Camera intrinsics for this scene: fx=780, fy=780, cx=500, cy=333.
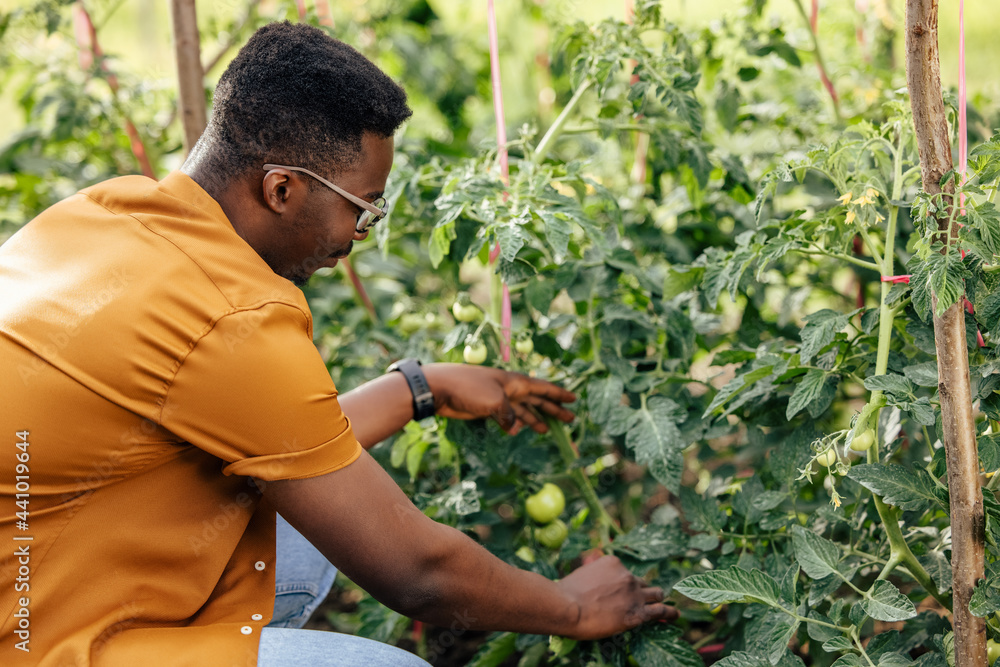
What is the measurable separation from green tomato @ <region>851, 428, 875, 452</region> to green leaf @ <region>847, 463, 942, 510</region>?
0.09ft

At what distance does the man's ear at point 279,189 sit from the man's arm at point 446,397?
487 mm

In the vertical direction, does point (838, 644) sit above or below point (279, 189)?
below

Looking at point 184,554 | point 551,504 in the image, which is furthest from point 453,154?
point 184,554

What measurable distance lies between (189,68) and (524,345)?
99 cm

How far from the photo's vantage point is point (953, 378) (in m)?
0.98

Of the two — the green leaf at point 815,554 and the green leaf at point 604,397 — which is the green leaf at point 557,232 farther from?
the green leaf at point 815,554

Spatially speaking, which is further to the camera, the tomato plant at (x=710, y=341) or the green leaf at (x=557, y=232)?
the green leaf at (x=557, y=232)

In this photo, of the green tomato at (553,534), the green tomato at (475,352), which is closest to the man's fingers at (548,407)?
the green tomato at (475,352)

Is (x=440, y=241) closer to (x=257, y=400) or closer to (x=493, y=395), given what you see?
(x=493, y=395)

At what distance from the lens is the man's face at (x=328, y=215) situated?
1.08 metres

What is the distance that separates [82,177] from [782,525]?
6.76ft

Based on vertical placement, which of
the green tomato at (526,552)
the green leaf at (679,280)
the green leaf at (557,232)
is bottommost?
the green tomato at (526,552)

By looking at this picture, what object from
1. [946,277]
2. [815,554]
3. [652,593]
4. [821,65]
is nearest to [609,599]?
[652,593]

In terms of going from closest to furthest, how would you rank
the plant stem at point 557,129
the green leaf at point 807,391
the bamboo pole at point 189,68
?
the green leaf at point 807,391 < the plant stem at point 557,129 < the bamboo pole at point 189,68
